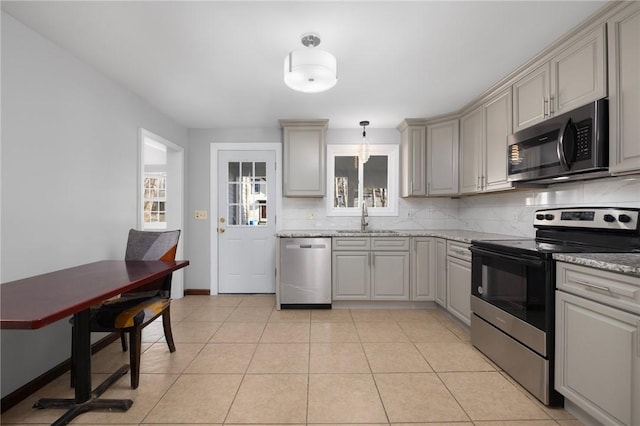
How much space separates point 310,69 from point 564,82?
1756 millimetres

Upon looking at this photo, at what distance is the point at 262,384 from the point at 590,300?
1.98 m

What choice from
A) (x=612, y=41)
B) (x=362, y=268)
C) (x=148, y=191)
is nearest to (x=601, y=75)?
(x=612, y=41)

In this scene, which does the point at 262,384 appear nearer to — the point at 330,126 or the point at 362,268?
the point at 362,268

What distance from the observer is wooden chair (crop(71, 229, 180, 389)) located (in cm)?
193

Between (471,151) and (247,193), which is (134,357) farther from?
(471,151)

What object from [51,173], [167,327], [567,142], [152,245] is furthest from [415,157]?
[51,173]

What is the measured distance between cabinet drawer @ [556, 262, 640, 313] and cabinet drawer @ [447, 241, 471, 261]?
3.66 feet

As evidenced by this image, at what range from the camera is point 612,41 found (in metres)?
1.74

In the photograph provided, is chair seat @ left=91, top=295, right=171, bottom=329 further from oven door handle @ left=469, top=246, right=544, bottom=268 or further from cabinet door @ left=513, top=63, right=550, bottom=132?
cabinet door @ left=513, top=63, right=550, bottom=132

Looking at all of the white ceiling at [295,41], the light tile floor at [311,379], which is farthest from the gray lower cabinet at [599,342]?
the white ceiling at [295,41]

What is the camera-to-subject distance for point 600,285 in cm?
149

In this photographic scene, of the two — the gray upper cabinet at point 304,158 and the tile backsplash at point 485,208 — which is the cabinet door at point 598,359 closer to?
the tile backsplash at point 485,208

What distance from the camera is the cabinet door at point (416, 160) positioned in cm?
389

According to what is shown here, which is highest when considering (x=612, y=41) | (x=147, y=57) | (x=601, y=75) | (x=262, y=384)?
(x=147, y=57)
